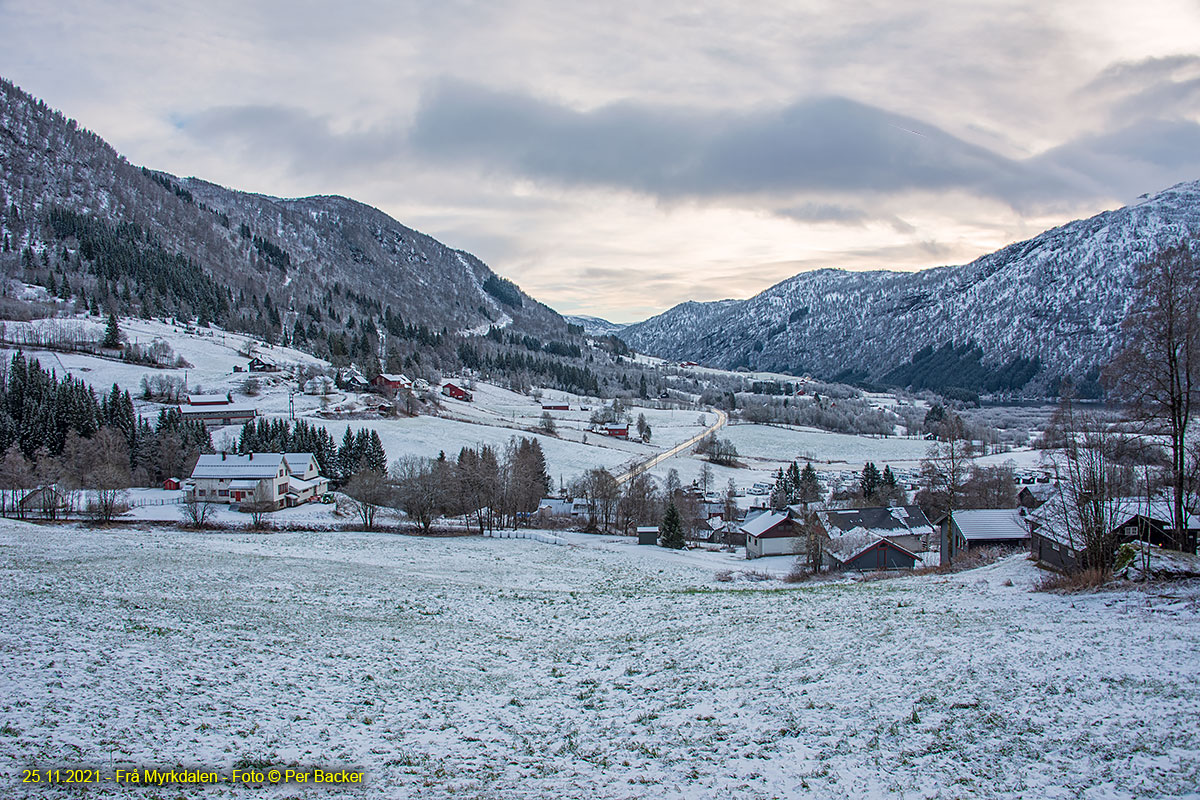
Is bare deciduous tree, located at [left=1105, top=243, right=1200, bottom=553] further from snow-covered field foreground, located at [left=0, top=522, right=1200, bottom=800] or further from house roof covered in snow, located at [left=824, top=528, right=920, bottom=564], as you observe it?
house roof covered in snow, located at [left=824, top=528, right=920, bottom=564]

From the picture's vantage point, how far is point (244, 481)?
59.1m

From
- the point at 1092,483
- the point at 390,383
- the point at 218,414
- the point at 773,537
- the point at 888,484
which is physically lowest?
the point at 773,537

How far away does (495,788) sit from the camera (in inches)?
396

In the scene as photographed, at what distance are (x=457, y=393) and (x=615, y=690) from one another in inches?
5567

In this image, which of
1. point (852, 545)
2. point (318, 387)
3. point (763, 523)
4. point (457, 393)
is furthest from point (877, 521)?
point (457, 393)

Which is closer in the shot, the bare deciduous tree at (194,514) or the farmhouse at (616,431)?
the bare deciduous tree at (194,514)

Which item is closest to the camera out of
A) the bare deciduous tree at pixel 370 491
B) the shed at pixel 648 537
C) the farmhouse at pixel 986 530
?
the farmhouse at pixel 986 530

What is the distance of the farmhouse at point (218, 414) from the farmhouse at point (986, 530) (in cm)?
8934

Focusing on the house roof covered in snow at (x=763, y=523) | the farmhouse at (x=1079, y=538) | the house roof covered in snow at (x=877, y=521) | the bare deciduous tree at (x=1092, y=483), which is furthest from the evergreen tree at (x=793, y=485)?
the bare deciduous tree at (x=1092, y=483)

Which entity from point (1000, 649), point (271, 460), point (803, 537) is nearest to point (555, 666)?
point (1000, 649)

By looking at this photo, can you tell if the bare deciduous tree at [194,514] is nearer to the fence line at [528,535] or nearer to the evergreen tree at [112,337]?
the fence line at [528,535]

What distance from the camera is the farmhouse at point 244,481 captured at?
58062 mm

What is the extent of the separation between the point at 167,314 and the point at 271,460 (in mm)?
137917

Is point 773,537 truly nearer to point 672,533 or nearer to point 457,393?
point 672,533
